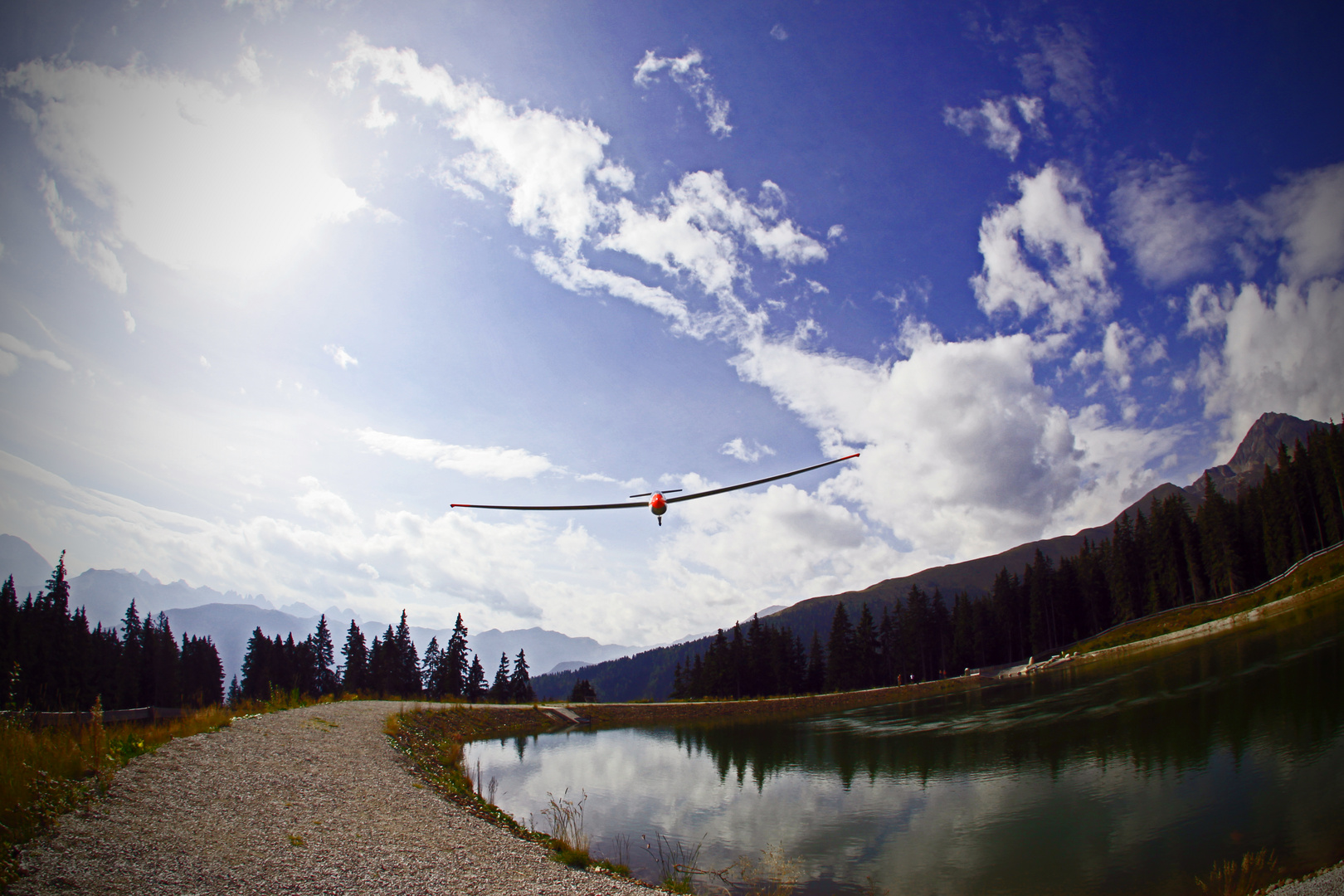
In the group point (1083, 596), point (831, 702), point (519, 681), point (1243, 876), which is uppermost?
point (1083, 596)

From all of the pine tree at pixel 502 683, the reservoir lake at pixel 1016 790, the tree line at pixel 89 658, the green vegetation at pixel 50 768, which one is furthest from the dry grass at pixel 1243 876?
the pine tree at pixel 502 683

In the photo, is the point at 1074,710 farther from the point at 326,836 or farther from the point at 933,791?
the point at 326,836

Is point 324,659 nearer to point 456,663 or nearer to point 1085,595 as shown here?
point 456,663

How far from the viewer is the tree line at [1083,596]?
Result: 5734cm

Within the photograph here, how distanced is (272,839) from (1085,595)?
9350cm

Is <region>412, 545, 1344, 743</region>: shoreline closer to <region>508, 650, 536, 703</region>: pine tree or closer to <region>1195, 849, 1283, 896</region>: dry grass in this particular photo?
<region>1195, 849, 1283, 896</region>: dry grass

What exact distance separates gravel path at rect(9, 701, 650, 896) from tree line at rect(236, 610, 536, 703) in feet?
196

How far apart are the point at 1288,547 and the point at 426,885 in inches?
3166

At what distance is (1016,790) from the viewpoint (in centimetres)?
1570

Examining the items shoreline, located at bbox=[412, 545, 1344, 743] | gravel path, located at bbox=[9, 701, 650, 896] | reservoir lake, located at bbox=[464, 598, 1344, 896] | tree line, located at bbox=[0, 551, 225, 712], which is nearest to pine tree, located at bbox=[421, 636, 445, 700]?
tree line, located at bbox=[0, 551, 225, 712]

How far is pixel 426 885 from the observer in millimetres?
7266

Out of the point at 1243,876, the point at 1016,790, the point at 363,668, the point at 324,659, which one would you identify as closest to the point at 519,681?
the point at 363,668

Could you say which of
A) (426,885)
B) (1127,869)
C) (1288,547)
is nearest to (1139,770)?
(1127,869)

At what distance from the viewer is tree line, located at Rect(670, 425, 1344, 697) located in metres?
57.3
